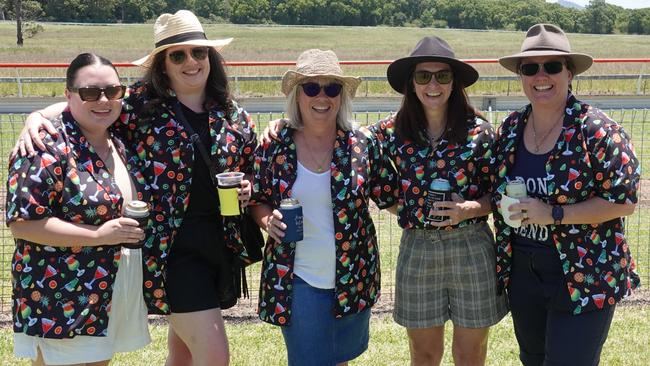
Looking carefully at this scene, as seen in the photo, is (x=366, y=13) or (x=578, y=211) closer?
(x=578, y=211)

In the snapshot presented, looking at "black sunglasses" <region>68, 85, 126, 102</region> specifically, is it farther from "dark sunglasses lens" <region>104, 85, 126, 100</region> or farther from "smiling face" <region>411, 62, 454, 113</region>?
"smiling face" <region>411, 62, 454, 113</region>

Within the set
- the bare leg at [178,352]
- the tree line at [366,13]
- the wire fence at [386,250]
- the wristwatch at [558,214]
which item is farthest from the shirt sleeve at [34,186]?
the tree line at [366,13]

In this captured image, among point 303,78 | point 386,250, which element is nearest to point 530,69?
point 303,78

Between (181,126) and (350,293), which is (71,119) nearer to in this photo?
(181,126)

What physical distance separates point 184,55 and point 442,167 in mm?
1492

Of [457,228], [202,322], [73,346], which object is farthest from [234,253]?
[457,228]

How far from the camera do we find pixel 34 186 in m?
3.24

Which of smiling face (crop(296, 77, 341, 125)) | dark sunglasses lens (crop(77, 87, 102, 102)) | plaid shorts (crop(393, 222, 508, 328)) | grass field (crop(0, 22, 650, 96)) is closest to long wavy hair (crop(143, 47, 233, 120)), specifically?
dark sunglasses lens (crop(77, 87, 102, 102))

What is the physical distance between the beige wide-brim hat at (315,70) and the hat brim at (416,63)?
249 mm

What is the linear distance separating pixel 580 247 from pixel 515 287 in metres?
0.41

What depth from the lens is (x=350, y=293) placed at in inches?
147

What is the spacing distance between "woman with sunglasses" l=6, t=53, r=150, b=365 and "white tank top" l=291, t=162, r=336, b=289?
83 cm

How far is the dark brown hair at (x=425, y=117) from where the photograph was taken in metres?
3.81

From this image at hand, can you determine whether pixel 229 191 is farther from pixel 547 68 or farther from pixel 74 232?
pixel 547 68
